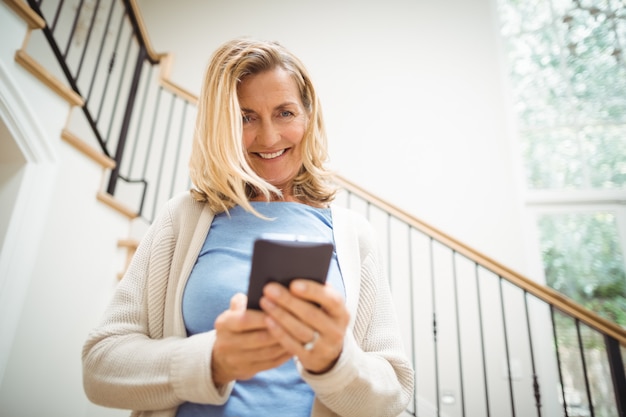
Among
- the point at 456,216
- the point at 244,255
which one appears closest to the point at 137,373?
the point at 244,255

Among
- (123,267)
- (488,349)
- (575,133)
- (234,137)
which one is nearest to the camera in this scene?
(234,137)

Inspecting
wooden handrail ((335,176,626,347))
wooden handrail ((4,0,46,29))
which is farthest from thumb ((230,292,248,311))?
wooden handrail ((335,176,626,347))

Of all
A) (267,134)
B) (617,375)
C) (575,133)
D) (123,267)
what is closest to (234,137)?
(267,134)

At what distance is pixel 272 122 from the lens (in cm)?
77

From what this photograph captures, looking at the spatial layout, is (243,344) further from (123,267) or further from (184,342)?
(123,267)

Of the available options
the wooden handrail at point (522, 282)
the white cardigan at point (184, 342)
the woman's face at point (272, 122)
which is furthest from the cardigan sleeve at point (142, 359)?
the wooden handrail at point (522, 282)

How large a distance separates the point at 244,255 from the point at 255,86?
1.15ft

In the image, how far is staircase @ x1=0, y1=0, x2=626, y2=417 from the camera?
4.38 ft

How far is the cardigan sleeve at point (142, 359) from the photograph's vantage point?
482 mm

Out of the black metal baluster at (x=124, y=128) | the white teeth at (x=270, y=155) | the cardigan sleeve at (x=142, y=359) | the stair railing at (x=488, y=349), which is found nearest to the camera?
the cardigan sleeve at (x=142, y=359)

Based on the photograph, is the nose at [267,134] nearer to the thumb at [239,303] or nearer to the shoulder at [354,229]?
the shoulder at [354,229]

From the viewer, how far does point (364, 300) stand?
677mm

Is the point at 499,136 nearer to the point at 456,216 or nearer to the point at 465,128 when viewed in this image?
the point at 465,128

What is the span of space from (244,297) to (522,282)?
65.4 inches
